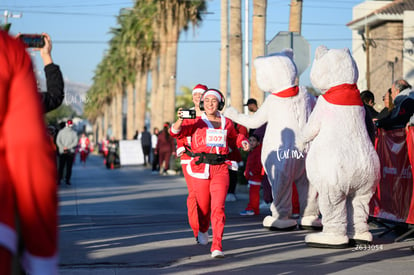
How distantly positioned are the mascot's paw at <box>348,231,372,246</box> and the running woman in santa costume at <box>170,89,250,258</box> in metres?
1.55

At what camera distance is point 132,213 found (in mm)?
13297

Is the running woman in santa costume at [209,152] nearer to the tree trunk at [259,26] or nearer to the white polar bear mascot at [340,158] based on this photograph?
the white polar bear mascot at [340,158]

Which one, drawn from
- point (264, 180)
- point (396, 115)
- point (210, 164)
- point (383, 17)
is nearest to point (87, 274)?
point (210, 164)

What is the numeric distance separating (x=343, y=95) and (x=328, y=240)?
1.59 metres

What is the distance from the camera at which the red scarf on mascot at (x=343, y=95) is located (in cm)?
843

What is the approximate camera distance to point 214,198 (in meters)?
8.10

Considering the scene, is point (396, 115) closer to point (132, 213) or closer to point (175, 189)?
point (132, 213)

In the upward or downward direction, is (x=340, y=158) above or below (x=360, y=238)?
above

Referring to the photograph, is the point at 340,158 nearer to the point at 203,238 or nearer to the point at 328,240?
the point at 328,240

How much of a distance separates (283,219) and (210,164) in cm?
247

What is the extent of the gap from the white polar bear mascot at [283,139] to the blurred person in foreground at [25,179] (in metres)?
7.42

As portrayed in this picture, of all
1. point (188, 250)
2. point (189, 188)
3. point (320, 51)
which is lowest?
point (188, 250)

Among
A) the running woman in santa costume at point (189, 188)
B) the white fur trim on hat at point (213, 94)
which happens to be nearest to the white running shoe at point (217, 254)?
the running woman in santa costume at point (189, 188)

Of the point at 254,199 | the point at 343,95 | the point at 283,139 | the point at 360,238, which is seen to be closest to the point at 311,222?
the point at 283,139
